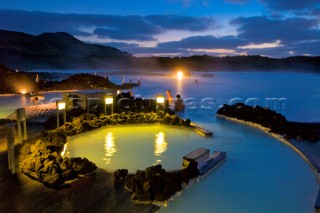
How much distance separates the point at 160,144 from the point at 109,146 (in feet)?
5.90

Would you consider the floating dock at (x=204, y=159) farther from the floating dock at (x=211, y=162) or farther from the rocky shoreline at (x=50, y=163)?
the rocky shoreline at (x=50, y=163)

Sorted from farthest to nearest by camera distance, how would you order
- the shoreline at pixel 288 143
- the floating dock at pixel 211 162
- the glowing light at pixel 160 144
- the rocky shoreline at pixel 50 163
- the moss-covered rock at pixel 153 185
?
1. the glowing light at pixel 160 144
2. the shoreline at pixel 288 143
3. the floating dock at pixel 211 162
4. the rocky shoreline at pixel 50 163
5. the moss-covered rock at pixel 153 185

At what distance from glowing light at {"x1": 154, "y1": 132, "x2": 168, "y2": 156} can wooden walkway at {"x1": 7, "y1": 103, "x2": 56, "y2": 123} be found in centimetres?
566

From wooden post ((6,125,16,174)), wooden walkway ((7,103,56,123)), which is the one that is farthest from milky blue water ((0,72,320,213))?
wooden walkway ((7,103,56,123))

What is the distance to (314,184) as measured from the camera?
8.48m

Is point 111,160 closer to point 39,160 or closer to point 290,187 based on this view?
point 39,160

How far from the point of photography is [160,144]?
1160 cm

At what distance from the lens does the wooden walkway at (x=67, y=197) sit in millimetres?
6441

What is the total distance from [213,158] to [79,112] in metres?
7.87

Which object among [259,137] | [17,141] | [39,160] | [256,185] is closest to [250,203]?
[256,185]

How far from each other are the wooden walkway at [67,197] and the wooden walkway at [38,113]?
7423 mm

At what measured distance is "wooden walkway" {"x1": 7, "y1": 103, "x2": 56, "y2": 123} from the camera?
14953 mm

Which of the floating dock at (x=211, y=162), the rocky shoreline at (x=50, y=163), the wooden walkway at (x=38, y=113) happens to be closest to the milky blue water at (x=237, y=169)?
the floating dock at (x=211, y=162)

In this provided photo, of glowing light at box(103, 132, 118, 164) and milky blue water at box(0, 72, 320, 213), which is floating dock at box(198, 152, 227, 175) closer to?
milky blue water at box(0, 72, 320, 213)
